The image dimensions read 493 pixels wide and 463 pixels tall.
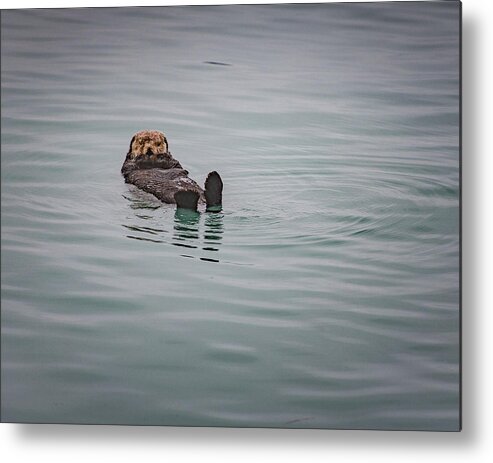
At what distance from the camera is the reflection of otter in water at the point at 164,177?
2.74m

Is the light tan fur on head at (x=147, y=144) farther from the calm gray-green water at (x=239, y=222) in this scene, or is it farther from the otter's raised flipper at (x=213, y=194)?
the otter's raised flipper at (x=213, y=194)

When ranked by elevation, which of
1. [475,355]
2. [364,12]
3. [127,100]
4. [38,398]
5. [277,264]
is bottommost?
[38,398]

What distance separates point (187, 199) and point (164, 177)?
0.10 metres

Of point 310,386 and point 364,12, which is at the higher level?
point 364,12

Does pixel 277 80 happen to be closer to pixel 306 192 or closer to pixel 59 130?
pixel 306 192

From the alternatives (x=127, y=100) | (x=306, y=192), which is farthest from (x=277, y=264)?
(x=127, y=100)

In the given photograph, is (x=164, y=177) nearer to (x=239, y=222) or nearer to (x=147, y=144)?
(x=147, y=144)

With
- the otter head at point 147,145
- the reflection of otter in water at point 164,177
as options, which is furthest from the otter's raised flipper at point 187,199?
the otter head at point 147,145

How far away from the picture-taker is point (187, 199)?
9.01 feet

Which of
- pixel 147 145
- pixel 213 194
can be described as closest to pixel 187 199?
pixel 213 194

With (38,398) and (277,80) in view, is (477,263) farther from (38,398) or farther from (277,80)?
(38,398)

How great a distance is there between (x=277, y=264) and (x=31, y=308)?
2.45 feet

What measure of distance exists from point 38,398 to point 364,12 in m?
1.49

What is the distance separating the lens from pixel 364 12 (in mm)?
2713
